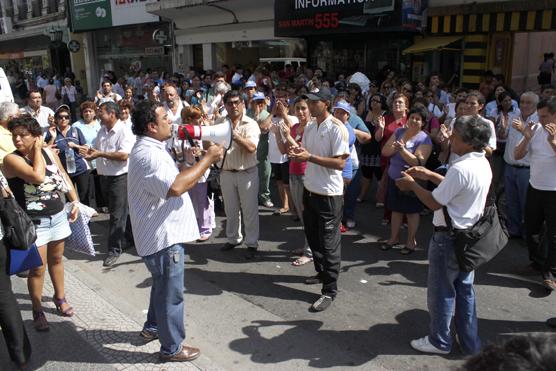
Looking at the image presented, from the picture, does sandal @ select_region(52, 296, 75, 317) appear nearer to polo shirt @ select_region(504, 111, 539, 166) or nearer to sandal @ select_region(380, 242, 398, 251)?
sandal @ select_region(380, 242, 398, 251)

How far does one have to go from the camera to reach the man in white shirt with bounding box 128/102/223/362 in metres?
3.10

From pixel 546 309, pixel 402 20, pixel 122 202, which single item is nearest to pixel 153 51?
pixel 402 20

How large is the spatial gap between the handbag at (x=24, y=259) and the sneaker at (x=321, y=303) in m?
2.25

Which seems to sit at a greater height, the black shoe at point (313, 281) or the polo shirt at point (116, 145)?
the polo shirt at point (116, 145)

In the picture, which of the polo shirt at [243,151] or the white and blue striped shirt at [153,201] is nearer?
the white and blue striped shirt at [153,201]

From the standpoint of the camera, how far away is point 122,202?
5.60 metres

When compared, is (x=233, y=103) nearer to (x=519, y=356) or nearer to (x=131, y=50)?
(x=519, y=356)

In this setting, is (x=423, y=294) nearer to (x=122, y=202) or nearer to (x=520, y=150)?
(x=520, y=150)

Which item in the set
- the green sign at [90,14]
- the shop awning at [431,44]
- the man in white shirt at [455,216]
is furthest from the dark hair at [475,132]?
the green sign at [90,14]

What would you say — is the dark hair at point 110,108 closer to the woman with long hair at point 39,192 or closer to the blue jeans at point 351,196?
the woman with long hair at point 39,192

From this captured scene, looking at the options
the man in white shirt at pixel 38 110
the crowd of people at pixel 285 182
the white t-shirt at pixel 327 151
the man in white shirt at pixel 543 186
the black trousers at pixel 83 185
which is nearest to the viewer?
the crowd of people at pixel 285 182

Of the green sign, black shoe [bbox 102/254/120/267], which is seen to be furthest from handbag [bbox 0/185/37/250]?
the green sign

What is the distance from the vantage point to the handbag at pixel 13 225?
3312 mm

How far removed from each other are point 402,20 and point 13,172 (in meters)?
9.92
